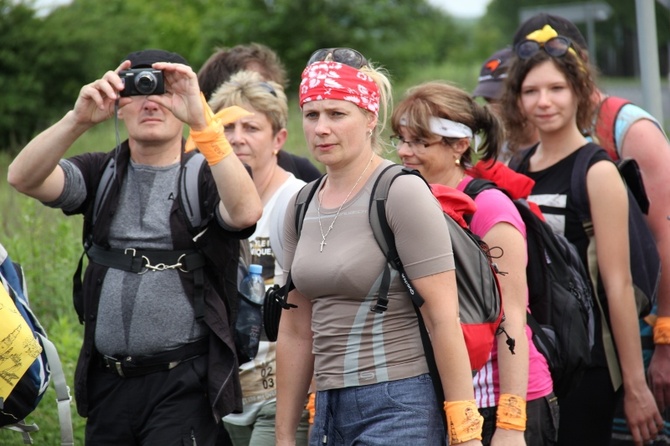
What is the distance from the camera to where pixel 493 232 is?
12.5 feet

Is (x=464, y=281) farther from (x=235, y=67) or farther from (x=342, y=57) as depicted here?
(x=235, y=67)

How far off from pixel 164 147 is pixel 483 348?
1631 millimetres

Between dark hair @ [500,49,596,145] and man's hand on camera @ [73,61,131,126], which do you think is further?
dark hair @ [500,49,596,145]

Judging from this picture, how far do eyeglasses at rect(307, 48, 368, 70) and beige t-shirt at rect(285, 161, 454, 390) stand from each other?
435 mm

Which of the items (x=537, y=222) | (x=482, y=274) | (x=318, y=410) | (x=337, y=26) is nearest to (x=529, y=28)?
(x=537, y=222)

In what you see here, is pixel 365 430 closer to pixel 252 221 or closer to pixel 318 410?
pixel 318 410

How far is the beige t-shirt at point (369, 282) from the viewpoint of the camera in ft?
10.7

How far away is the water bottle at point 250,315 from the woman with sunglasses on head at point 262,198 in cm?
12

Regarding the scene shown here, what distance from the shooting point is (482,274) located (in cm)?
351

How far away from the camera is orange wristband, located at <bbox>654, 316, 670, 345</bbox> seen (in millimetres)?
4922

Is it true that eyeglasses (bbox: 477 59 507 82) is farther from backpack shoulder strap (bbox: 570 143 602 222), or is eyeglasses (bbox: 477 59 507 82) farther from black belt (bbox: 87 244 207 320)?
black belt (bbox: 87 244 207 320)

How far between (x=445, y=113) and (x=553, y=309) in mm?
977

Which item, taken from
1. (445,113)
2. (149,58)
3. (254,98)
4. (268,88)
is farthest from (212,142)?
(268,88)

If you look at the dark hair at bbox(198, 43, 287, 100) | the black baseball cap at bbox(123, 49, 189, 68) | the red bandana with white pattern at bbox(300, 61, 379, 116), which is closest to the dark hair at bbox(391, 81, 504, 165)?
the red bandana with white pattern at bbox(300, 61, 379, 116)
